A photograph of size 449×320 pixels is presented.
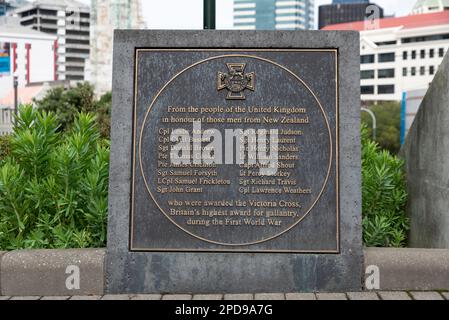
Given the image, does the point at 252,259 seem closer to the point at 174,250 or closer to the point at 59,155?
the point at 174,250

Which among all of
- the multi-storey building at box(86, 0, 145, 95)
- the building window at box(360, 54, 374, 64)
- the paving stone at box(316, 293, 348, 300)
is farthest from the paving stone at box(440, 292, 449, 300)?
the building window at box(360, 54, 374, 64)

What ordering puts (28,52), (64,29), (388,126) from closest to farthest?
(388,126)
(28,52)
(64,29)

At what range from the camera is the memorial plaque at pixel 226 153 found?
6.07 metres

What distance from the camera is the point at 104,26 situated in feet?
347

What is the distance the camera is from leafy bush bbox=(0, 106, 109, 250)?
662 cm

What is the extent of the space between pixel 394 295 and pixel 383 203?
186 centimetres

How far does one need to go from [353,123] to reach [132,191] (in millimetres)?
2405

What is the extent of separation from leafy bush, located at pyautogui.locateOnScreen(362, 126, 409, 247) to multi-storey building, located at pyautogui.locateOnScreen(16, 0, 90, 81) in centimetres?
15463

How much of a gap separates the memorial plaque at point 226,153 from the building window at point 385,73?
104478 millimetres

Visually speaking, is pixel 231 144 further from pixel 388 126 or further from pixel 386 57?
pixel 386 57

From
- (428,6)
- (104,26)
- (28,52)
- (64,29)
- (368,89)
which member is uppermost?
(64,29)

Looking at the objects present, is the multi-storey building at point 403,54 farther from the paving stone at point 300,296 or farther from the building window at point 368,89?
the paving stone at point 300,296

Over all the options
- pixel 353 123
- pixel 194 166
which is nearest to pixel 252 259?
pixel 194 166

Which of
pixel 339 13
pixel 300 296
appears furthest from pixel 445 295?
pixel 339 13
